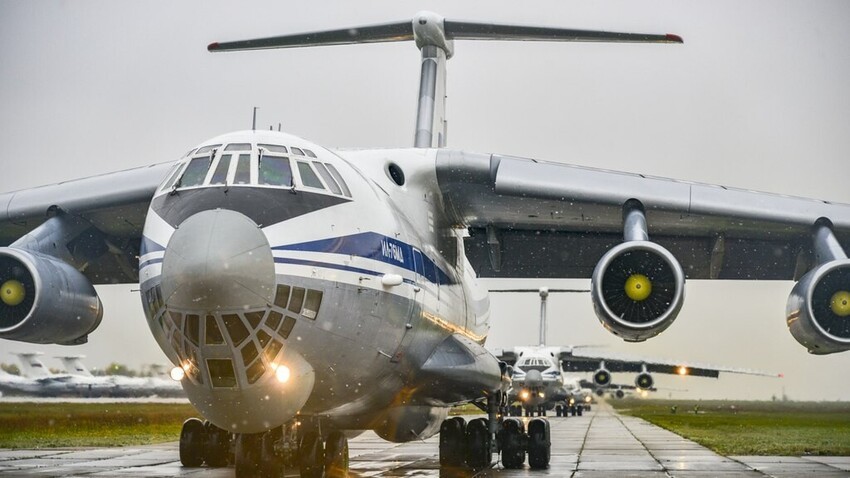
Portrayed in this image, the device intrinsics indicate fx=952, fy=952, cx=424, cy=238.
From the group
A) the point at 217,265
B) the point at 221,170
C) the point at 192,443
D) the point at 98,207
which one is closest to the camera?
the point at 217,265

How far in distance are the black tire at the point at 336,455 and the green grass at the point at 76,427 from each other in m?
7.87

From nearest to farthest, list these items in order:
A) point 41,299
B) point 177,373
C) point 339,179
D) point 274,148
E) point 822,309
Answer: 1. point 177,373
2. point 274,148
3. point 339,179
4. point 41,299
5. point 822,309

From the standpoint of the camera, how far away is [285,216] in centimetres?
591

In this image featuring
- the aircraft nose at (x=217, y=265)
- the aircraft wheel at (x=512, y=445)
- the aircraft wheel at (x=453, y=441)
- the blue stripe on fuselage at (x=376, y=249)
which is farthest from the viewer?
the aircraft wheel at (x=512, y=445)

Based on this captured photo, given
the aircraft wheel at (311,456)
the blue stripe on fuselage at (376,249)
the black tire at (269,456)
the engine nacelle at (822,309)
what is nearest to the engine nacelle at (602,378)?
the engine nacelle at (822,309)

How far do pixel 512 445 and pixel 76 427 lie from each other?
1430 centimetres

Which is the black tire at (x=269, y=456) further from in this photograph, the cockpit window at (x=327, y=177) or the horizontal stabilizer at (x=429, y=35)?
the horizontal stabilizer at (x=429, y=35)

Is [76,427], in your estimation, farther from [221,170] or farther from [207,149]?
[221,170]

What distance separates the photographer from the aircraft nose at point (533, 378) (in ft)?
110

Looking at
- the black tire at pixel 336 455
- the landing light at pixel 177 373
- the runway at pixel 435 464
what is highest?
the landing light at pixel 177 373

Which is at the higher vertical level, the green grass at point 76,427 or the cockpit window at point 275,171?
the cockpit window at point 275,171

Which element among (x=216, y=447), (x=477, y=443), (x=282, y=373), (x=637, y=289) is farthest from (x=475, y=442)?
(x=282, y=373)

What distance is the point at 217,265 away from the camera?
5242 millimetres

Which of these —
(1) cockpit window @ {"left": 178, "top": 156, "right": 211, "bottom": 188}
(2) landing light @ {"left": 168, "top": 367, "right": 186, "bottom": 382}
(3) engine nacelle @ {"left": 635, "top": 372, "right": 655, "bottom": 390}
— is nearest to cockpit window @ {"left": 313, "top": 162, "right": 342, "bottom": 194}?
(1) cockpit window @ {"left": 178, "top": 156, "right": 211, "bottom": 188}
